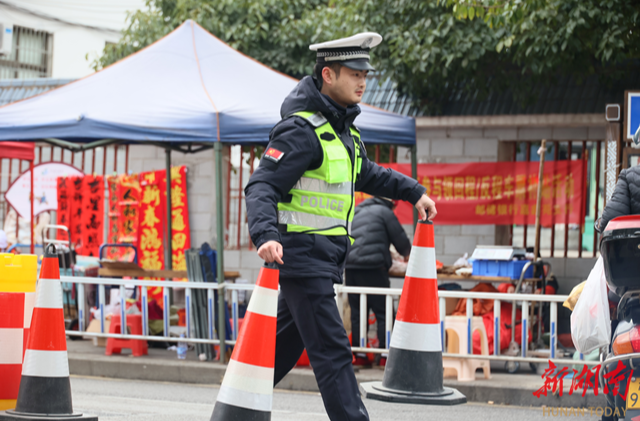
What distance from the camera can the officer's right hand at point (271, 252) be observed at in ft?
9.82

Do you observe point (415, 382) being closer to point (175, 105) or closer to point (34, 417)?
point (34, 417)

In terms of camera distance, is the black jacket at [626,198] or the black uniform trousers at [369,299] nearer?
the black jacket at [626,198]

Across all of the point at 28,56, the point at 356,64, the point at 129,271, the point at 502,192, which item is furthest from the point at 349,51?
the point at 28,56

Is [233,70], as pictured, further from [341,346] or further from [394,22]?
[341,346]

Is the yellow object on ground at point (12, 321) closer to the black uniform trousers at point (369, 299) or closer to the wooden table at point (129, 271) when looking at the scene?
the black uniform trousers at point (369, 299)

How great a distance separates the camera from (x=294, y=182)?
130 inches

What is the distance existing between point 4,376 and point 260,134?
321cm

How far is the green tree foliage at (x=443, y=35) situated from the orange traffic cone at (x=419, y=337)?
3.79 meters

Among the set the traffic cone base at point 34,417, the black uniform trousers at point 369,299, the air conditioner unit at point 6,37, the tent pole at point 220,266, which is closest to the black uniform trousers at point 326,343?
the traffic cone base at point 34,417

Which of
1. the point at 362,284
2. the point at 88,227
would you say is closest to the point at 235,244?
the point at 88,227

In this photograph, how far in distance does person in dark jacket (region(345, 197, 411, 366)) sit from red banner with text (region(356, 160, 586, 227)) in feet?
9.83

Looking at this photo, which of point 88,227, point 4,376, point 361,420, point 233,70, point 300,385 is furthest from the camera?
point 88,227

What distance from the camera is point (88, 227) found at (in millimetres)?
11438

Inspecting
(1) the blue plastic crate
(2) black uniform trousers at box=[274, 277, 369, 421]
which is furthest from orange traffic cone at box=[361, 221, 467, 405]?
(1) the blue plastic crate
